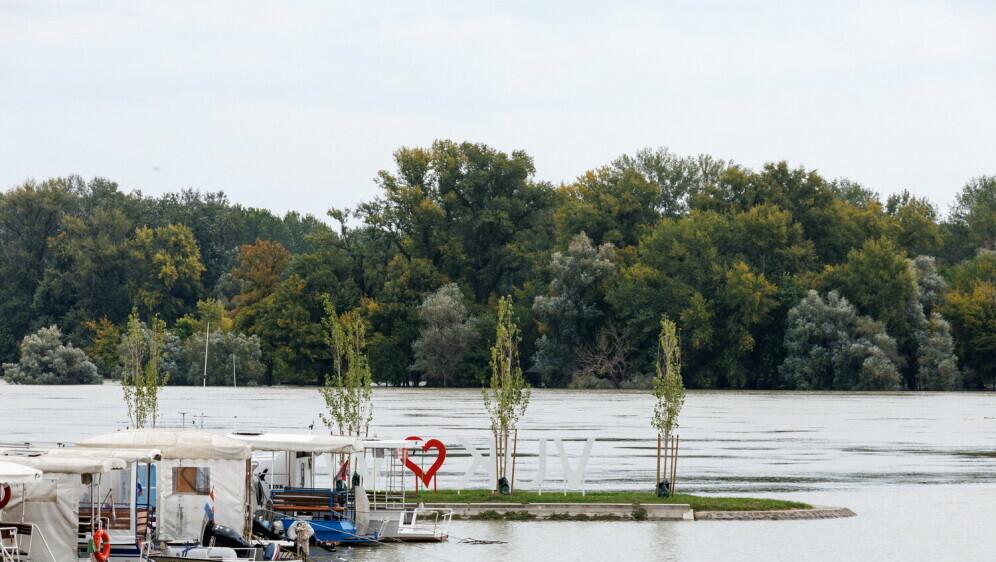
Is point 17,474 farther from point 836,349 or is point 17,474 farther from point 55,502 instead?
point 836,349

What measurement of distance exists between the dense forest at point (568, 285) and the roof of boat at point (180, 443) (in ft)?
307

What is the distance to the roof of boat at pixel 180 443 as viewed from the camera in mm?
28656

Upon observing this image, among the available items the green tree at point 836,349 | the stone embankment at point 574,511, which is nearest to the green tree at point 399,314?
the green tree at point 836,349

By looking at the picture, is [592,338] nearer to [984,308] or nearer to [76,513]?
[984,308]

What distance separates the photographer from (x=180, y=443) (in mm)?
29438

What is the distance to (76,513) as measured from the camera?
86.4 ft

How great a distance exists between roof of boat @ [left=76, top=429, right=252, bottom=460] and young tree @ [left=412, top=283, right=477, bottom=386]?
10204cm

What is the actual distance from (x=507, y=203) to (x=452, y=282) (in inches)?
365

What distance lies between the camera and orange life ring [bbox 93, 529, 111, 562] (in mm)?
26016

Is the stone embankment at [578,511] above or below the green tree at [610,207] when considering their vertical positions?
below

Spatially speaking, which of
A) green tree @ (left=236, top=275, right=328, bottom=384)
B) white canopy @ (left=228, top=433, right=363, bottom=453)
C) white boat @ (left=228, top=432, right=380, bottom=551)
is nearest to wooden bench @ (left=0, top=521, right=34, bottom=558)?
white boat @ (left=228, top=432, right=380, bottom=551)

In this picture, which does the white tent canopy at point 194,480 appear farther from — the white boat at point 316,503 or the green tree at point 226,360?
the green tree at point 226,360

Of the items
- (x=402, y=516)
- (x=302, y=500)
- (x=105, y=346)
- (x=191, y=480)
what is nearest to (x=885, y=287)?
(x=105, y=346)

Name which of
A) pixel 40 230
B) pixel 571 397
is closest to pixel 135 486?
pixel 571 397
